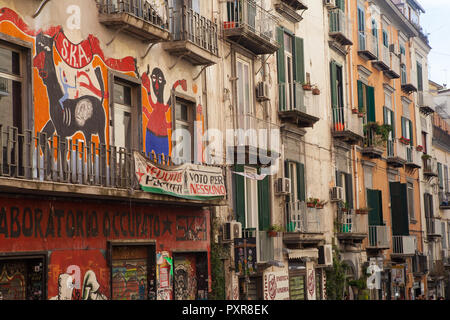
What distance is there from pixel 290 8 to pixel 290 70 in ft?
6.00

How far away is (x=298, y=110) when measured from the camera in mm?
22297

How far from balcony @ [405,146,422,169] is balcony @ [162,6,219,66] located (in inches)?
737

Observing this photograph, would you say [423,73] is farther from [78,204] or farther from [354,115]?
[78,204]

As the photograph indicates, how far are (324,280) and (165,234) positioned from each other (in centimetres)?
959

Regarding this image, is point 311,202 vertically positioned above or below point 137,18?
below

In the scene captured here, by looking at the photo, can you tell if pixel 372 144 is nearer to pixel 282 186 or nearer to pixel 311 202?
pixel 311 202

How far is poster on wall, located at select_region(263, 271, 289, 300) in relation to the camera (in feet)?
67.9

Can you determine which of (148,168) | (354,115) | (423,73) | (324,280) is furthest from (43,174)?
(423,73)

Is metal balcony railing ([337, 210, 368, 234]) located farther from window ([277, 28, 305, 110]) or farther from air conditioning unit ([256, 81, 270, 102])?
air conditioning unit ([256, 81, 270, 102])

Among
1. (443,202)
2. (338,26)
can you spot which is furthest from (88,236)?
(443,202)

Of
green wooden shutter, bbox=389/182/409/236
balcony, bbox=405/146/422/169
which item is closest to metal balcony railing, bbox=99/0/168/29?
green wooden shutter, bbox=389/182/409/236

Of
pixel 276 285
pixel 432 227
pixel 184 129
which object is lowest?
pixel 276 285

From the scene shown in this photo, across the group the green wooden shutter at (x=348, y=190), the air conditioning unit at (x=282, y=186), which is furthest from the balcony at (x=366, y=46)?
the air conditioning unit at (x=282, y=186)

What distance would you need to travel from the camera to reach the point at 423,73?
135 feet
